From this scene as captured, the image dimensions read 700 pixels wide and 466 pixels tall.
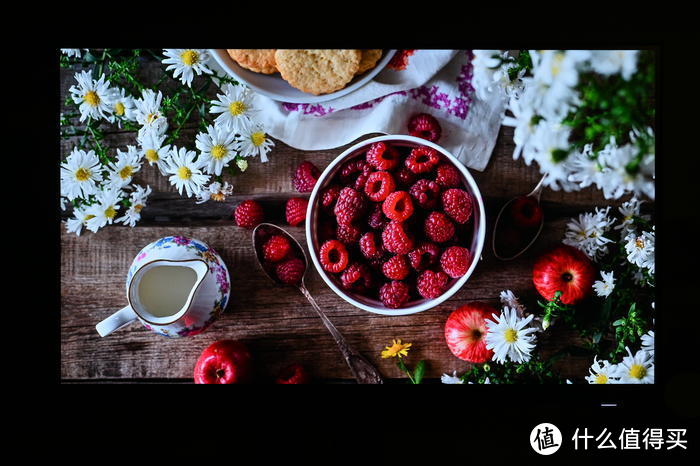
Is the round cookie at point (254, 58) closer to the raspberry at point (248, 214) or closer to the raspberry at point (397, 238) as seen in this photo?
the raspberry at point (248, 214)

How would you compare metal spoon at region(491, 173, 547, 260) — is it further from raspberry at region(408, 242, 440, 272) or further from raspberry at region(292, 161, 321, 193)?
raspberry at region(292, 161, 321, 193)

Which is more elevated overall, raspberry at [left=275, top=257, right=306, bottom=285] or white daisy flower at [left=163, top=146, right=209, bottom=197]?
white daisy flower at [left=163, top=146, right=209, bottom=197]

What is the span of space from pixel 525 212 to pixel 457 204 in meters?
0.19

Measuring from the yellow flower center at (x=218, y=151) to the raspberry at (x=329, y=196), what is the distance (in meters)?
0.23

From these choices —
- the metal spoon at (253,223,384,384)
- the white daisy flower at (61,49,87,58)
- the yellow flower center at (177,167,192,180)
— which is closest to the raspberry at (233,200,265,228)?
the metal spoon at (253,223,384,384)

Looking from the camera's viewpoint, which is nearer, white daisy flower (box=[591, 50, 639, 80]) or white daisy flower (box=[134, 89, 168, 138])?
white daisy flower (box=[591, 50, 639, 80])

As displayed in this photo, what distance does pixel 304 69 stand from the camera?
3.66ft

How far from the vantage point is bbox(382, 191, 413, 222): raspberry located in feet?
3.52

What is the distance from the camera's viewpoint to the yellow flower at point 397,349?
1.18m

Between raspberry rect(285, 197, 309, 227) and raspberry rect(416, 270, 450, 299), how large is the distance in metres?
0.28

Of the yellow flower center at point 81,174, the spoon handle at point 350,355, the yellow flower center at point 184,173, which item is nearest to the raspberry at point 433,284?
the spoon handle at point 350,355

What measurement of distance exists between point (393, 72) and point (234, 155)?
0.37m

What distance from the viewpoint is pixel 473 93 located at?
3.83ft

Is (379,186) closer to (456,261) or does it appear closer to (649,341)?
(456,261)
